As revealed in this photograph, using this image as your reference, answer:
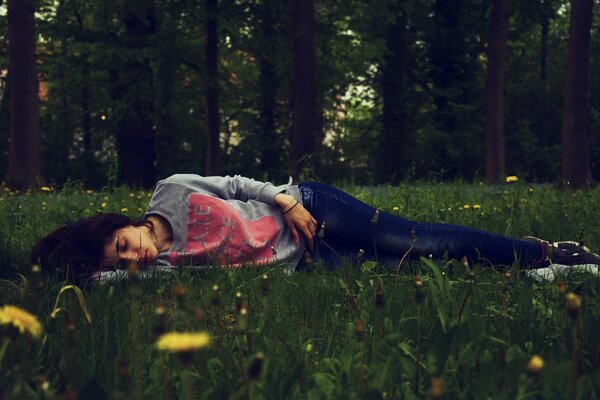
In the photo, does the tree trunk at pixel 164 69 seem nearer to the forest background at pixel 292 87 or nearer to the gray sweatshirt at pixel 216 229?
the forest background at pixel 292 87

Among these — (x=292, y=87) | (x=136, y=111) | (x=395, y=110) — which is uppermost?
(x=292, y=87)

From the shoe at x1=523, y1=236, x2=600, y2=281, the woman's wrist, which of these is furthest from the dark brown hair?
the shoe at x1=523, y1=236, x2=600, y2=281

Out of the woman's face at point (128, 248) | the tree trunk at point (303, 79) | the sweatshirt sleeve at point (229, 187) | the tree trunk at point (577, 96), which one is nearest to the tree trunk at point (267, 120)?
the tree trunk at point (303, 79)

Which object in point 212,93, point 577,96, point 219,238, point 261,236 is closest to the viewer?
point 219,238

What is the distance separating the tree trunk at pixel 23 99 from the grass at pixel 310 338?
7.62 m

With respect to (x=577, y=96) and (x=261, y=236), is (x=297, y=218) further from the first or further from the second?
(x=577, y=96)

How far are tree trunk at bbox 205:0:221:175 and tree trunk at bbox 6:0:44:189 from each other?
645cm

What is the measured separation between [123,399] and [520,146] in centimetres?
2651

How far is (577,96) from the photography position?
12438 millimetres

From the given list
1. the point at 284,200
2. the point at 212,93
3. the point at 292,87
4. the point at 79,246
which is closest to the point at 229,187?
the point at 284,200

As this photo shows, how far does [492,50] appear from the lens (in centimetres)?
1700

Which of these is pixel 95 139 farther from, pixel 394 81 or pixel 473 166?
pixel 473 166

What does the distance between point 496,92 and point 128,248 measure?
47.0 ft

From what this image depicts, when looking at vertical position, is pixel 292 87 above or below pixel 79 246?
above
